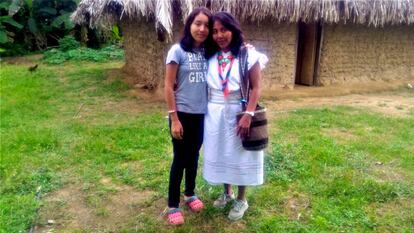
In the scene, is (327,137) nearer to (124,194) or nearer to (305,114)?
(305,114)

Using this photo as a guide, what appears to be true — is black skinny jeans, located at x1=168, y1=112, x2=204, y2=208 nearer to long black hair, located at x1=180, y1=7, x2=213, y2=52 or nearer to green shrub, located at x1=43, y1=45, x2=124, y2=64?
long black hair, located at x1=180, y1=7, x2=213, y2=52

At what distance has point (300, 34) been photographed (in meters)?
9.16

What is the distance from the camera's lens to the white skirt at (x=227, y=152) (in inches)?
115

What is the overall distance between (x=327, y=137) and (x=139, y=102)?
331 cm

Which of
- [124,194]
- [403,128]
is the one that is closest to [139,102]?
[124,194]

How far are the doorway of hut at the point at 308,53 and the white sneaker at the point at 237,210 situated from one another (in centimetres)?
603

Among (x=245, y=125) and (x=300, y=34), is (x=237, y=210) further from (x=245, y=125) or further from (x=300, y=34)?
(x=300, y=34)

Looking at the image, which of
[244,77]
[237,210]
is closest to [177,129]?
[244,77]

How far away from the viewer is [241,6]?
23.3ft

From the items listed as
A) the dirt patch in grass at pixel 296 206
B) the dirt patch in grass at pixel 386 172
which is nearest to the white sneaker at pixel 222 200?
the dirt patch in grass at pixel 296 206

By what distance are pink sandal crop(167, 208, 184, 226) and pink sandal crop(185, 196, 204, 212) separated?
0.57ft

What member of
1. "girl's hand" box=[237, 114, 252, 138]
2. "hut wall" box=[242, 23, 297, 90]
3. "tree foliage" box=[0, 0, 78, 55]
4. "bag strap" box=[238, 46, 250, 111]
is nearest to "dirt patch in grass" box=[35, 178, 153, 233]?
"girl's hand" box=[237, 114, 252, 138]

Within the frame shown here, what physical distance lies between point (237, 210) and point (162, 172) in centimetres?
118

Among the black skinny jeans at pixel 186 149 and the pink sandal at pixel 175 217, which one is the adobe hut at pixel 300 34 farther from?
the pink sandal at pixel 175 217
